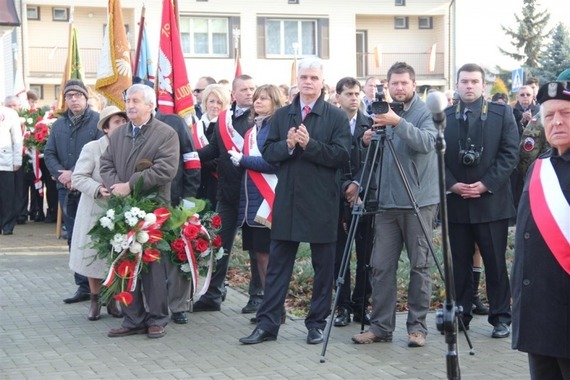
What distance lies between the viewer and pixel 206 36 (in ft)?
147

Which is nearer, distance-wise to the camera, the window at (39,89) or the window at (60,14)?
the window at (60,14)

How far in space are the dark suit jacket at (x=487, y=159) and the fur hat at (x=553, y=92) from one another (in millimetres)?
3573

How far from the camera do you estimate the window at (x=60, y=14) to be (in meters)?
42.7

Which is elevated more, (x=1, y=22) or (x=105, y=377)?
(x=1, y=22)

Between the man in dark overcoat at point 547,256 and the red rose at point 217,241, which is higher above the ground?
the man in dark overcoat at point 547,256

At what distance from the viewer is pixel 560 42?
143 feet

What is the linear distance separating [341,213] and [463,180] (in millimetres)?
1224

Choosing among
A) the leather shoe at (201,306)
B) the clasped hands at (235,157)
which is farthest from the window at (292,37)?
the clasped hands at (235,157)

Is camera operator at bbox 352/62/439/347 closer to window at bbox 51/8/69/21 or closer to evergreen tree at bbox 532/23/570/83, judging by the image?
evergreen tree at bbox 532/23/570/83

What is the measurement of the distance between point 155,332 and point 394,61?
38.8 meters

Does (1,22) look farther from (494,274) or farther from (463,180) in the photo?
(494,274)

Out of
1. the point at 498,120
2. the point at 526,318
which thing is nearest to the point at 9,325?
the point at 498,120

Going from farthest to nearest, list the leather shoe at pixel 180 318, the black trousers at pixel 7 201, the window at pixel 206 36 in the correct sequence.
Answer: the window at pixel 206 36 → the black trousers at pixel 7 201 → the leather shoe at pixel 180 318

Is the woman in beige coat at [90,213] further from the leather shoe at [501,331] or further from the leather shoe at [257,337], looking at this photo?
the leather shoe at [501,331]
